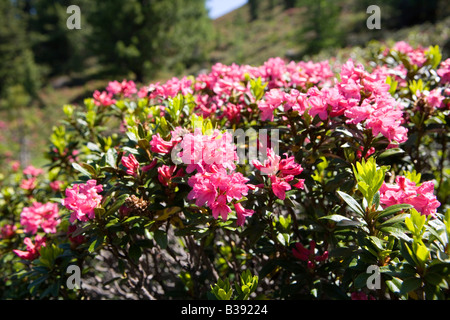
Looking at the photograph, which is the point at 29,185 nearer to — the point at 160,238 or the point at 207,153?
the point at 160,238

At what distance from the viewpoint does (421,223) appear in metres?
1.07

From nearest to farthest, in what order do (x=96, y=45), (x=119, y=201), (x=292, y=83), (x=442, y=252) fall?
(x=442, y=252), (x=119, y=201), (x=292, y=83), (x=96, y=45)

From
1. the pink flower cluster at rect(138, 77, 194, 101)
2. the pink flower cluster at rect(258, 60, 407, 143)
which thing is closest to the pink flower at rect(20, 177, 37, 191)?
the pink flower cluster at rect(138, 77, 194, 101)

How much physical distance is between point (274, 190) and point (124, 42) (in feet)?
61.6

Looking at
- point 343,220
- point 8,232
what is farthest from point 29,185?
point 343,220

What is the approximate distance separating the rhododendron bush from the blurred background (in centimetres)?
658

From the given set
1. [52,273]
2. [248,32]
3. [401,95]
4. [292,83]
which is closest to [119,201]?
[52,273]

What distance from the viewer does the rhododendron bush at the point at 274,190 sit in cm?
121

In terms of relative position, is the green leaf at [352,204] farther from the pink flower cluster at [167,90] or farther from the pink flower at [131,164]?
the pink flower cluster at [167,90]

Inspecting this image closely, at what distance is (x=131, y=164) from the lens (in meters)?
1.48

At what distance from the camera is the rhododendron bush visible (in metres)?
1.21

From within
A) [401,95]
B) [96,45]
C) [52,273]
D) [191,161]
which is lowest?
[52,273]

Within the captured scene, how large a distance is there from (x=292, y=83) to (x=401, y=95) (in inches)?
28.6
